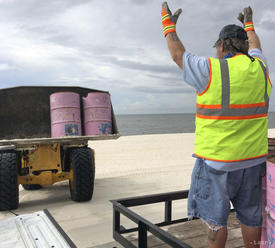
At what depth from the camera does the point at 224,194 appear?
2.20 m

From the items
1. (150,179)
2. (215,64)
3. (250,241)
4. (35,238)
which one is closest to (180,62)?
(215,64)

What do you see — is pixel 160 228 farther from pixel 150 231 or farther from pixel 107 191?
pixel 107 191

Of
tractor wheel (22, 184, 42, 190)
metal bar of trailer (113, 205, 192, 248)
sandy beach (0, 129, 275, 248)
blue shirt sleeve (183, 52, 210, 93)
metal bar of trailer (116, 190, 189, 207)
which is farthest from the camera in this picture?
tractor wheel (22, 184, 42, 190)

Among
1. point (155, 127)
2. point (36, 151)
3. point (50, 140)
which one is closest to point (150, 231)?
point (50, 140)

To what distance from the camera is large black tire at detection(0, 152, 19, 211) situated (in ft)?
17.9

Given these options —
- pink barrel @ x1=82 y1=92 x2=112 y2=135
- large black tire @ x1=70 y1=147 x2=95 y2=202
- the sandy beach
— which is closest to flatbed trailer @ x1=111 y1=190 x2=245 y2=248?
the sandy beach

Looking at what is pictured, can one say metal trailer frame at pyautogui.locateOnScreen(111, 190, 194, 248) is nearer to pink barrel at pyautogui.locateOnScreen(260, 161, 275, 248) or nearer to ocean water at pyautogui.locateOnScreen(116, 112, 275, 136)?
pink barrel at pyautogui.locateOnScreen(260, 161, 275, 248)

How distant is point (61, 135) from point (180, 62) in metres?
4.10

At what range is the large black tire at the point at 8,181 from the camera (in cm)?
544

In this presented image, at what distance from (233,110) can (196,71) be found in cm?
38

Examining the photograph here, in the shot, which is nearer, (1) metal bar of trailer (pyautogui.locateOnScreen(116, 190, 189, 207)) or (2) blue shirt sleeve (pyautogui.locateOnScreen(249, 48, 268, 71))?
(2) blue shirt sleeve (pyautogui.locateOnScreen(249, 48, 268, 71))

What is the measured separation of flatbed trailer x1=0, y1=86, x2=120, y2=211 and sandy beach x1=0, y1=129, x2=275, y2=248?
1.54 ft

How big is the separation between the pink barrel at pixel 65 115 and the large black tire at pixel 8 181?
36.9 inches

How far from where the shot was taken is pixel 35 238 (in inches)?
123
